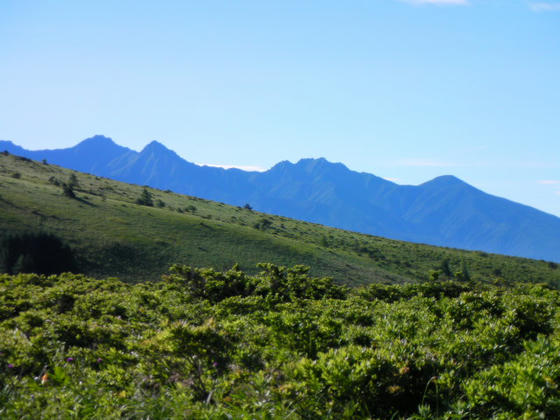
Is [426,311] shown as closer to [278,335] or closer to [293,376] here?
[278,335]

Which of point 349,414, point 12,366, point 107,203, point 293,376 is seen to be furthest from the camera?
point 107,203

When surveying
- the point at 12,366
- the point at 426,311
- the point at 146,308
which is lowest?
the point at 146,308

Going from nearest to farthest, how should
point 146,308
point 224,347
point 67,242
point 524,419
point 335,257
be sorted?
point 524,419
point 224,347
point 146,308
point 67,242
point 335,257

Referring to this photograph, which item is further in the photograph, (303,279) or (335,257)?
(335,257)

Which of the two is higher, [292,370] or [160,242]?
[292,370]

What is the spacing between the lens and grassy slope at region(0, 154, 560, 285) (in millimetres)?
48406

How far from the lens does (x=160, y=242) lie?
56562mm

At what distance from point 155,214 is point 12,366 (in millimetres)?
66449

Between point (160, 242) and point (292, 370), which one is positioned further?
point (160, 242)

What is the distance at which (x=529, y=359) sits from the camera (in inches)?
216

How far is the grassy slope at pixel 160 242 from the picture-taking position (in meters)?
48.4

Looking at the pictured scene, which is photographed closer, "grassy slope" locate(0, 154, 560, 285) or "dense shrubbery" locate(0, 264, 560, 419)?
"dense shrubbery" locate(0, 264, 560, 419)

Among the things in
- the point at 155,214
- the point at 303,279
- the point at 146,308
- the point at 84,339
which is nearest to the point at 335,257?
the point at 155,214

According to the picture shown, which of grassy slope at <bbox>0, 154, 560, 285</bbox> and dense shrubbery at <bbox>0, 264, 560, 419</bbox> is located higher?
dense shrubbery at <bbox>0, 264, 560, 419</bbox>
